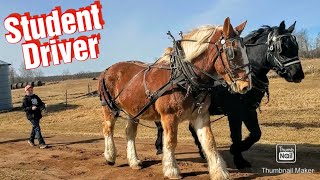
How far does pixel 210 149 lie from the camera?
6.88 m

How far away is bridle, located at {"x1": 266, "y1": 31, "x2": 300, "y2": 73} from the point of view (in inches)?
273

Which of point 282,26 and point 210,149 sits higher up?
point 282,26

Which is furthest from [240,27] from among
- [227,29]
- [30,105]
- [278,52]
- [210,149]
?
[30,105]

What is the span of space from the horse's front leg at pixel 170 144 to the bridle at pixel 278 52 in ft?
6.70

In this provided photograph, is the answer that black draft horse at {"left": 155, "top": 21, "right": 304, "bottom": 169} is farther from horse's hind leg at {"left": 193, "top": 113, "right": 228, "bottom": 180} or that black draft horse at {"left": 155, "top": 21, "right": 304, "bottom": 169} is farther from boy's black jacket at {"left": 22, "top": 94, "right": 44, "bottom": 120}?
boy's black jacket at {"left": 22, "top": 94, "right": 44, "bottom": 120}

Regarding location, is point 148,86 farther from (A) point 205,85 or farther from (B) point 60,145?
(B) point 60,145

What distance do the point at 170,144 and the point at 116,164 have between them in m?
2.39

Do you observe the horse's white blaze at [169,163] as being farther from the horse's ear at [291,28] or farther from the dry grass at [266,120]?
the dry grass at [266,120]

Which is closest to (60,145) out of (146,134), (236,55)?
(146,134)

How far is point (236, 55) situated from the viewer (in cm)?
625

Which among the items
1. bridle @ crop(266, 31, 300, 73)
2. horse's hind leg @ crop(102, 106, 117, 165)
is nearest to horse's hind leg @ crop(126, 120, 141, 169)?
horse's hind leg @ crop(102, 106, 117, 165)

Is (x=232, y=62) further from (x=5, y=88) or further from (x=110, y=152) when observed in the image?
(x=5, y=88)

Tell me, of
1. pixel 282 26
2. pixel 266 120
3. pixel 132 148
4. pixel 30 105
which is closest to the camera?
pixel 282 26

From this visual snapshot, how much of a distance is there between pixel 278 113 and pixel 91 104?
1434cm
